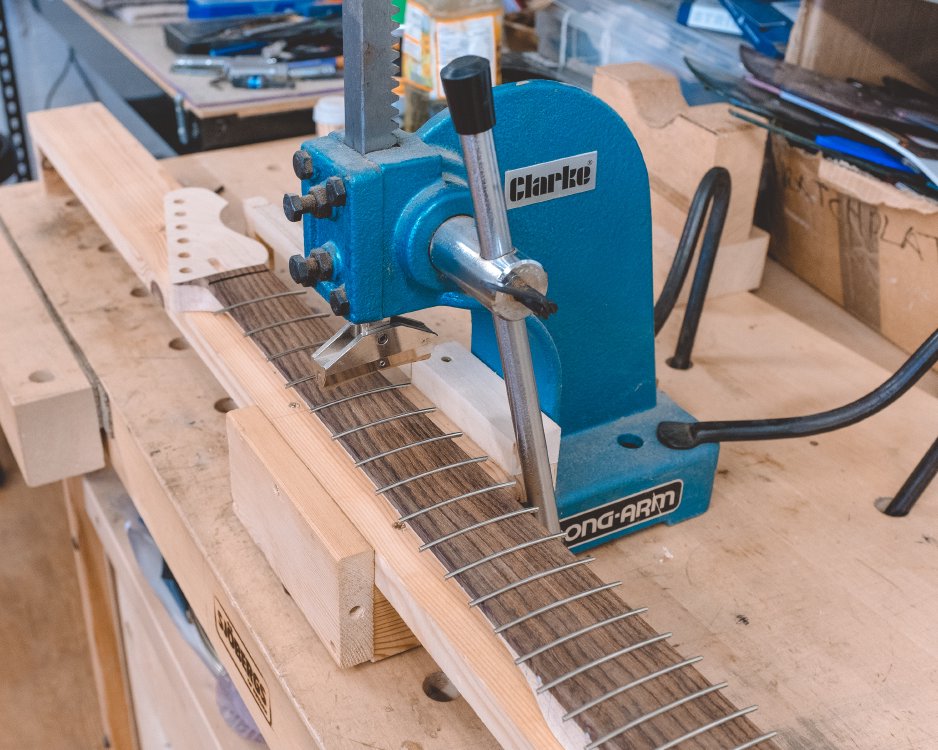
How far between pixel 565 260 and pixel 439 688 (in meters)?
0.34

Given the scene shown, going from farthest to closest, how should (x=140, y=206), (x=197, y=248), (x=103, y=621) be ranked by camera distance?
(x=103, y=621) → (x=140, y=206) → (x=197, y=248)

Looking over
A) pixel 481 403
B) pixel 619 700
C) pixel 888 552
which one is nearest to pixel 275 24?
pixel 481 403

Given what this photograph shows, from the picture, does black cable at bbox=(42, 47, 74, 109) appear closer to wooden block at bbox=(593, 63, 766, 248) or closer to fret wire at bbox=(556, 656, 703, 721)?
wooden block at bbox=(593, 63, 766, 248)

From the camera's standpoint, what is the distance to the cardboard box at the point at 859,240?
3.38ft

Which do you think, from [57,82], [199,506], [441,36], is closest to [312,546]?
[199,506]

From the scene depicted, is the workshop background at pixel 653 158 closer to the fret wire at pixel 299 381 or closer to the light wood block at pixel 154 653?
the light wood block at pixel 154 653

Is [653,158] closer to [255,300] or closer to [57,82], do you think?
[255,300]

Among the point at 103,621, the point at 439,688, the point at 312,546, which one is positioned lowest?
the point at 103,621

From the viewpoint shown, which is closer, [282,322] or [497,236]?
[497,236]

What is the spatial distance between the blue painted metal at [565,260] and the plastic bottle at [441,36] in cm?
70

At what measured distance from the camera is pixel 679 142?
3.79ft

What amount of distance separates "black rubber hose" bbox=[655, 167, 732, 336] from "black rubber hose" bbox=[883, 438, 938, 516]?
28 cm

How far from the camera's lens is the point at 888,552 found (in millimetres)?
793

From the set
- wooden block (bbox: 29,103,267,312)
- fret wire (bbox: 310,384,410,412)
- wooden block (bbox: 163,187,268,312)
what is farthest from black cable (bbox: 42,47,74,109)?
fret wire (bbox: 310,384,410,412)
